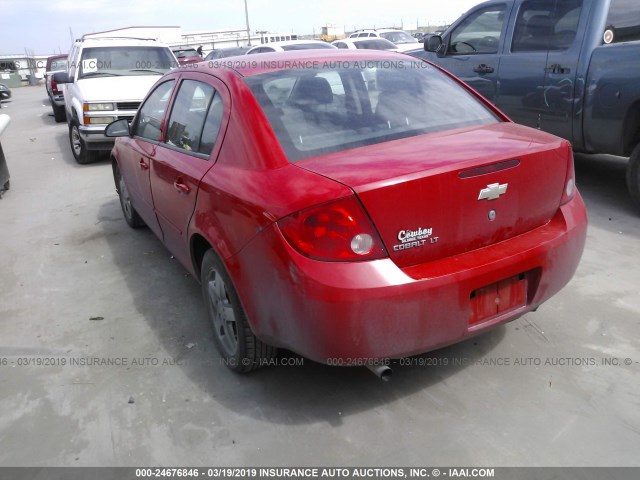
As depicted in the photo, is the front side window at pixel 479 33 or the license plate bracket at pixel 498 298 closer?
the license plate bracket at pixel 498 298

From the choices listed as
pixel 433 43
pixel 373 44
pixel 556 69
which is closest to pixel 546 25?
pixel 556 69

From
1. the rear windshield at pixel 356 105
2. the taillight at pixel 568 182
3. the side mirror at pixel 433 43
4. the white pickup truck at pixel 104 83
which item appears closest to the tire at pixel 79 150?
the white pickup truck at pixel 104 83

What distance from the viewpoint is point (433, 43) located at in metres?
7.08

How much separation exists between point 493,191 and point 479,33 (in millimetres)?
4927

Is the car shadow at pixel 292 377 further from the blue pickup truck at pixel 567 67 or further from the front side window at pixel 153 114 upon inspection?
the blue pickup truck at pixel 567 67

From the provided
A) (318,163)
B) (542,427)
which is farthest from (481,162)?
(542,427)

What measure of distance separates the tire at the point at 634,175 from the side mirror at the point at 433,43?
2920 millimetres

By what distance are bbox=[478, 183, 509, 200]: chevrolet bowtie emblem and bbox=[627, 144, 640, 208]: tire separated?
125 inches

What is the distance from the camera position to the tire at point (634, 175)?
5035mm

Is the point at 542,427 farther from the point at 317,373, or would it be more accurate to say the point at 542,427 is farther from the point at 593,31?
the point at 593,31

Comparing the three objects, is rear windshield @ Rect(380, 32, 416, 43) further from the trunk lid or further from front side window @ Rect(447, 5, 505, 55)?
the trunk lid

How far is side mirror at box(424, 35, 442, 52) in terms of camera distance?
701 cm

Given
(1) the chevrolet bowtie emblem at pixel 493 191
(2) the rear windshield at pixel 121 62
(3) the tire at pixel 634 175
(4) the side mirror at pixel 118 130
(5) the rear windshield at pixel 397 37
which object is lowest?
(5) the rear windshield at pixel 397 37

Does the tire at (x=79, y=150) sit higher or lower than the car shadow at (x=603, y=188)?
lower
